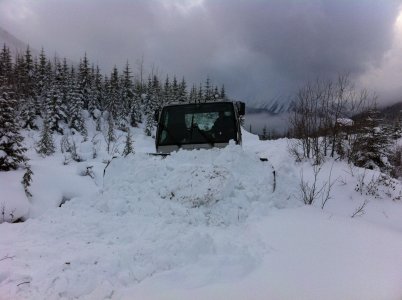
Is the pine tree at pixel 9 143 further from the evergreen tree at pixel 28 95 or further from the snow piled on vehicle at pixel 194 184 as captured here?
the evergreen tree at pixel 28 95

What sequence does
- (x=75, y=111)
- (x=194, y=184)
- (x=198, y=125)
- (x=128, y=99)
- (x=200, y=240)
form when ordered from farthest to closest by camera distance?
1. (x=128, y=99)
2. (x=75, y=111)
3. (x=198, y=125)
4. (x=194, y=184)
5. (x=200, y=240)

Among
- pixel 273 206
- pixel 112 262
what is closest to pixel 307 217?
pixel 273 206

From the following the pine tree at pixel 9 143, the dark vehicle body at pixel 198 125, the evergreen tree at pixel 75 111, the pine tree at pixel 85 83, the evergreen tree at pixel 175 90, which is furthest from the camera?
the evergreen tree at pixel 175 90

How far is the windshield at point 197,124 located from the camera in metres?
8.20

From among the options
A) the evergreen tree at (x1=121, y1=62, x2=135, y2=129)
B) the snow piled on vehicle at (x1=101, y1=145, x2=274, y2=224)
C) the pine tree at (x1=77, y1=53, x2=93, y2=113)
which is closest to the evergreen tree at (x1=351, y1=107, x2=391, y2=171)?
the snow piled on vehicle at (x1=101, y1=145, x2=274, y2=224)

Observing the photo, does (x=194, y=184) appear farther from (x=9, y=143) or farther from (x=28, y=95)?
(x=28, y=95)

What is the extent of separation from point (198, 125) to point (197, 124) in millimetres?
34

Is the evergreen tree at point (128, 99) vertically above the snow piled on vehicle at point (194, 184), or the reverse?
the evergreen tree at point (128, 99)

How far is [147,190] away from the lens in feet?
20.9

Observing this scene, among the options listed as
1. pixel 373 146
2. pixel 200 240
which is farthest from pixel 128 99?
pixel 200 240

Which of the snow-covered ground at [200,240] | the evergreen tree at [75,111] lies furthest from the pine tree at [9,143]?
the evergreen tree at [75,111]

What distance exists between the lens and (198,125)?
8.32m

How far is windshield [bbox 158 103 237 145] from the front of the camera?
8.20m

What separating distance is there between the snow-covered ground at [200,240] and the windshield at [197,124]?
Answer: 1215 millimetres
